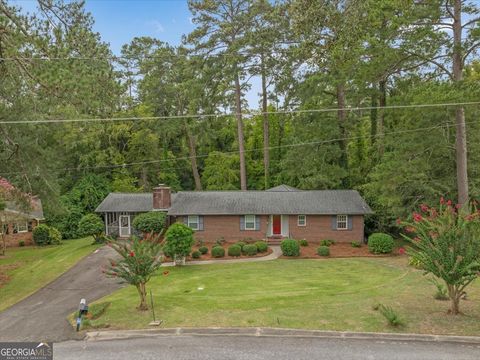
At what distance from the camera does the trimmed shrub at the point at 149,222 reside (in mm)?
28094

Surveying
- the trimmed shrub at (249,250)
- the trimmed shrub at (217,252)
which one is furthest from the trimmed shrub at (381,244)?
the trimmed shrub at (217,252)

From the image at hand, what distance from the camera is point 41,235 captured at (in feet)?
110

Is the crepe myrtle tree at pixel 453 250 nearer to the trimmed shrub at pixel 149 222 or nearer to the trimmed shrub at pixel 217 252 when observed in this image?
the trimmed shrub at pixel 217 252

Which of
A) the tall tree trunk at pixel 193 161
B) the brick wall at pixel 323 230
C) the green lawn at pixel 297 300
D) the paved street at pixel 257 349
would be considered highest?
the tall tree trunk at pixel 193 161

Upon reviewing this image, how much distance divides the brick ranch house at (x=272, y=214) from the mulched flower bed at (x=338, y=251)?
1.13 meters

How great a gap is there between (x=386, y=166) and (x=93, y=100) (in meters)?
17.2

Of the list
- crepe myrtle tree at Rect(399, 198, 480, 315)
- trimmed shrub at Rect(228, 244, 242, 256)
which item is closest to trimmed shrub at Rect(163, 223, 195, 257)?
trimmed shrub at Rect(228, 244, 242, 256)

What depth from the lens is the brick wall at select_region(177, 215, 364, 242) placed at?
1098 inches

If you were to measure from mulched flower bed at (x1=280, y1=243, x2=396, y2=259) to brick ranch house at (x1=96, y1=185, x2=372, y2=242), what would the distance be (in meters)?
1.13

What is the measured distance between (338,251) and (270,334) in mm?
15342

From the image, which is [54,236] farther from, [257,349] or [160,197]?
[257,349]

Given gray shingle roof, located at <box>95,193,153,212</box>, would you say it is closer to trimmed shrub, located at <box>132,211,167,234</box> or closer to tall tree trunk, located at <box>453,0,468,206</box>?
trimmed shrub, located at <box>132,211,167,234</box>

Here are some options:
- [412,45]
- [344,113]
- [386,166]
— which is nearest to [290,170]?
[344,113]

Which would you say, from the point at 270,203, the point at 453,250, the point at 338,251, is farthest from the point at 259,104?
the point at 453,250
